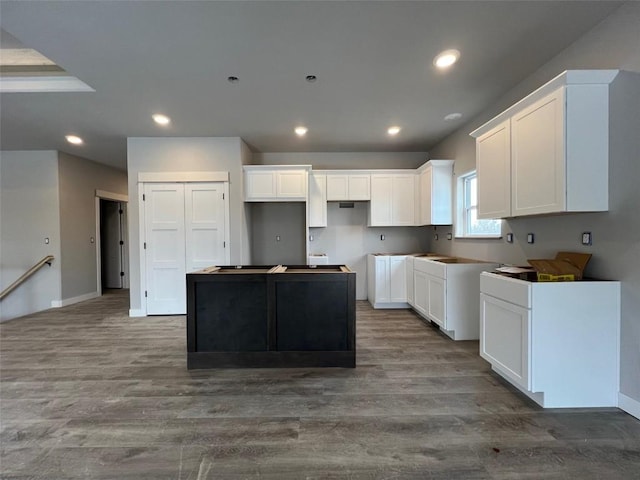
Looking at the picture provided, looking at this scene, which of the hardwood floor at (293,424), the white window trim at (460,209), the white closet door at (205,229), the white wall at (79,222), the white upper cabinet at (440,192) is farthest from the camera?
the white wall at (79,222)

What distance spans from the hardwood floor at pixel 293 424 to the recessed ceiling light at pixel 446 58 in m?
2.79

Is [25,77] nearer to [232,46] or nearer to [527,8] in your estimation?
[232,46]

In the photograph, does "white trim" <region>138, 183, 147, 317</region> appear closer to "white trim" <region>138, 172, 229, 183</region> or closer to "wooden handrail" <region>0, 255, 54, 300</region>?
"white trim" <region>138, 172, 229, 183</region>

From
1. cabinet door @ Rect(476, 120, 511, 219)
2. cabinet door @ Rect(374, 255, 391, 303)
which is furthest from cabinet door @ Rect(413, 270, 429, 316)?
cabinet door @ Rect(476, 120, 511, 219)

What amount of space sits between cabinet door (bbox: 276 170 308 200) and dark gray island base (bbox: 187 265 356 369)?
227 cm

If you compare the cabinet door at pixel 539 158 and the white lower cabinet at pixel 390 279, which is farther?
the white lower cabinet at pixel 390 279

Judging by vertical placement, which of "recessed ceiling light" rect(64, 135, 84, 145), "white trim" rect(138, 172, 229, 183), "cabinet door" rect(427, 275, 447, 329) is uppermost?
"recessed ceiling light" rect(64, 135, 84, 145)

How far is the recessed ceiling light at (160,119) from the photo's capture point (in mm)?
3723

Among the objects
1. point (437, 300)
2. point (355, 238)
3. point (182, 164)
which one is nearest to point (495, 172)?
point (437, 300)

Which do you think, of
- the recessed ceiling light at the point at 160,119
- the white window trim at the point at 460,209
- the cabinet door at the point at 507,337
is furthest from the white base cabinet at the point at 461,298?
the recessed ceiling light at the point at 160,119

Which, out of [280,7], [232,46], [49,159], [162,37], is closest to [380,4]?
[280,7]

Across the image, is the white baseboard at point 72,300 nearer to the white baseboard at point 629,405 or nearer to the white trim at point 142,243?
the white trim at point 142,243

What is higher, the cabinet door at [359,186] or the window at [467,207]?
the cabinet door at [359,186]

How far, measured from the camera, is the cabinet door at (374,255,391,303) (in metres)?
4.77
